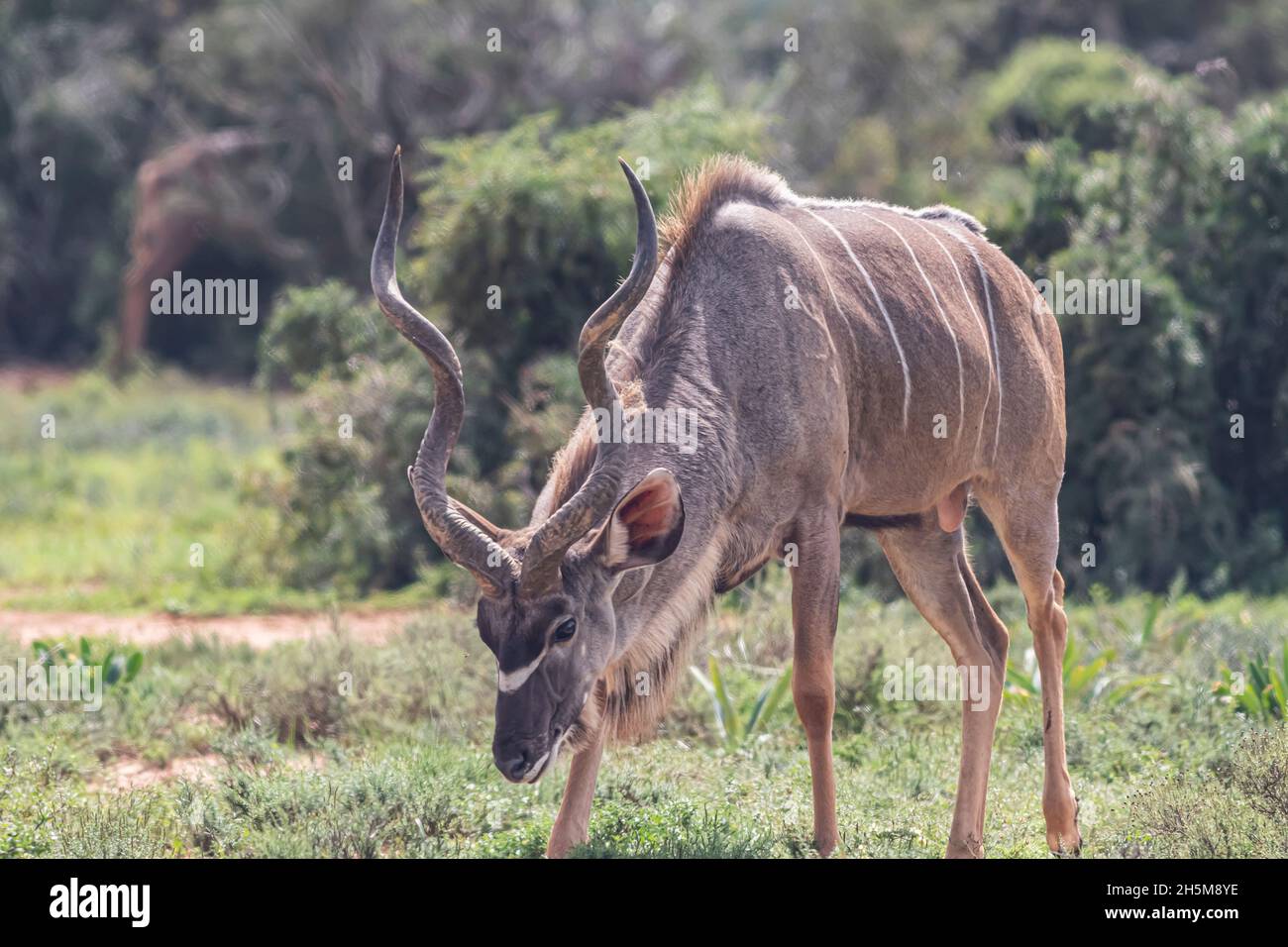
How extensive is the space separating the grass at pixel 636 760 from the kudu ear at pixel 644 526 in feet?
2.84

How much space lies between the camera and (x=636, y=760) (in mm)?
6203

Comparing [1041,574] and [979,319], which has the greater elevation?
[979,319]

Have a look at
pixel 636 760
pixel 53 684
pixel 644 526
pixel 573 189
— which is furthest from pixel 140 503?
pixel 644 526

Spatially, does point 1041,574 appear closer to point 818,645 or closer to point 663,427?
point 818,645

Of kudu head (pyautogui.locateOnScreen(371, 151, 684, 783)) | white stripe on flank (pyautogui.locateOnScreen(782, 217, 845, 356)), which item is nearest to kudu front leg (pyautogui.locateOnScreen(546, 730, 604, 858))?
kudu head (pyautogui.locateOnScreen(371, 151, 684, 783))

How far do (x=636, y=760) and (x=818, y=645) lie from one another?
4.71 feet

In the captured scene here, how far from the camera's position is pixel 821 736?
5008mm

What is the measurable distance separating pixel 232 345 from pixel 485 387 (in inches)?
435

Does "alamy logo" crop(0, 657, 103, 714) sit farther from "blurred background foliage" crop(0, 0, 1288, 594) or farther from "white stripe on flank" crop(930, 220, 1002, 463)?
"white stripe on flank" crop(930, 220, 1002, 463)

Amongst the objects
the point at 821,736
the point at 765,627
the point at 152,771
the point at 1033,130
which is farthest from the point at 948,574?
the point at 1033,130

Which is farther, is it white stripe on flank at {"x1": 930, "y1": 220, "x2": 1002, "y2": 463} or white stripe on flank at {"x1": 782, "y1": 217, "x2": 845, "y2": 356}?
white stripe on flank at {"x1": 930, "y1": 220, "x2": 1002, "y2": 463}

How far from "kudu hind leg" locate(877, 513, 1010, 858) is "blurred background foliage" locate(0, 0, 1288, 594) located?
11.4 ft

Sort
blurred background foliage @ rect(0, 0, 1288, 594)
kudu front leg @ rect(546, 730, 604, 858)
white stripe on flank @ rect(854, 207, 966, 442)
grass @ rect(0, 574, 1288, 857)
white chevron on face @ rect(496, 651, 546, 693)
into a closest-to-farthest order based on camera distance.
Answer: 1. white chevron on face @ rect(496, 651, 546, 693)
2. kudu front leg @ rect(546, 730, 604, 858)
3. grass @ rect(0, 574, 1288, 857)
4. white stripe on flank @ rect(854, 207, 966, 442)
5. blurred background foliage @ rect(0, 0, 1288, 594)
